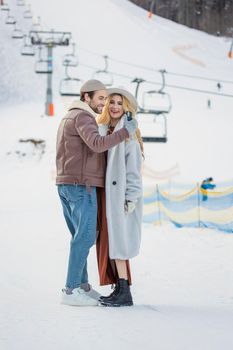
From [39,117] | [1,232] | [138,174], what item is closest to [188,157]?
[39,117]

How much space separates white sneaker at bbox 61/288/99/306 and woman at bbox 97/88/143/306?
0.10 metres

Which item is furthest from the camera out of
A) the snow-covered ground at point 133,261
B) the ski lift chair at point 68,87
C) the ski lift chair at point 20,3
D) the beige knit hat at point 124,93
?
the ski lift chair at point 20,3

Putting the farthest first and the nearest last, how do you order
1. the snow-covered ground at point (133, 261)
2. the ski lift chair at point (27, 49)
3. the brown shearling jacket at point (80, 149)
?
the ski lift chair at point (27, 49)
the brown shearling jacket at point (80, 149)
the snow-covered ground at point (133, 261)

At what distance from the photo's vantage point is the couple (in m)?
4.00

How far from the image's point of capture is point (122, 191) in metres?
4.10

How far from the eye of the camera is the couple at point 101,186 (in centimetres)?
400

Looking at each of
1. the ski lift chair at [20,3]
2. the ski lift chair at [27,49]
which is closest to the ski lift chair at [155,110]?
the ski lift chair at [27,49]

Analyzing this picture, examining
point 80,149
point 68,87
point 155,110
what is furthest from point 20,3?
point 80,149

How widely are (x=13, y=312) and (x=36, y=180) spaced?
19975mm

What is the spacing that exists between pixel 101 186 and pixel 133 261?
9.47 feet

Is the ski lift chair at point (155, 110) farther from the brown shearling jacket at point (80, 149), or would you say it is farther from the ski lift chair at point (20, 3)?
the ski lift chair at point (20, 3)

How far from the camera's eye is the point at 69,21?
52.2 metres

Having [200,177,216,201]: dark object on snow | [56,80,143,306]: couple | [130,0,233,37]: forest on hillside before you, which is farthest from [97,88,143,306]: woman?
[130,0,233,37]: forest on hillside

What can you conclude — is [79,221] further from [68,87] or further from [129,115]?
[68,87]
